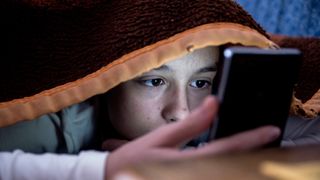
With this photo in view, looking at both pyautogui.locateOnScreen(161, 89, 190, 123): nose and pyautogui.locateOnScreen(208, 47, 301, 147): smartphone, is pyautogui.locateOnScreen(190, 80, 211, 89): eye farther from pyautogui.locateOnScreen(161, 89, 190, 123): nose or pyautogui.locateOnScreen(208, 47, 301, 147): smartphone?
pyautogui.locateOnScreen(208, 47, 301, 147): smartphone

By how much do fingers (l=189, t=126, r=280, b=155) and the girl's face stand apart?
16cm

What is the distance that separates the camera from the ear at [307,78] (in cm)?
66

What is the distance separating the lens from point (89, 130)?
58 centimetres

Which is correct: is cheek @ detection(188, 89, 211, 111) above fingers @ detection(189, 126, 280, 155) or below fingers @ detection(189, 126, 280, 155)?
below

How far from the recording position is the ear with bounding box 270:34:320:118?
659mm

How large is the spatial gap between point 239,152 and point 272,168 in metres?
0.02

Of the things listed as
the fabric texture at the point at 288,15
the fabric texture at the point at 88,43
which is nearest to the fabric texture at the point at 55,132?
the fabric texture at the point at 88,43

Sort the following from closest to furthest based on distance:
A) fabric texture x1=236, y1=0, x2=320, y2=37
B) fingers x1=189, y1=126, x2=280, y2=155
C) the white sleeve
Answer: fingers x1=189, y1=126, x2=280, y2=155 → the white sleeve → fabric texture x1=236, y1=0, x2=320, y2=37

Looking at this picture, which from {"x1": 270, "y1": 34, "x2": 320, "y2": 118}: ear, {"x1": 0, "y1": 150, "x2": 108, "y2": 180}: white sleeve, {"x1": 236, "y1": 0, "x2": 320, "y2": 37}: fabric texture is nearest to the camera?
{"x1": 0, "y1": 150, "x2": 108, "y2": 180}: white sleeve

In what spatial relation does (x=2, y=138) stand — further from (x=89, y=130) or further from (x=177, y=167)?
(x=177, y=167)

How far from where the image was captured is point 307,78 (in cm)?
78

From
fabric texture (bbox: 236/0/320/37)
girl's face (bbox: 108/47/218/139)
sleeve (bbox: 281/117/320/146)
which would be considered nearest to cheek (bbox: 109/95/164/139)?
girl's face (bbox: 108/47/218/139)

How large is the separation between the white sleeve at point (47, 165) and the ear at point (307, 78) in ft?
1.05

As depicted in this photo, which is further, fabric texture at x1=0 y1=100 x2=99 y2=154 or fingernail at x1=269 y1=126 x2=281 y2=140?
fabric texture at x1=0 y1=100 x2=99 y2=154
